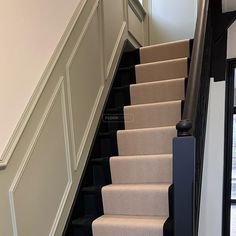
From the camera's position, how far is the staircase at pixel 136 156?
1.83m

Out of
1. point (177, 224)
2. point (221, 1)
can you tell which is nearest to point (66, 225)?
point (177, 224)

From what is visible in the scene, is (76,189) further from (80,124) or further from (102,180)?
(80,124)

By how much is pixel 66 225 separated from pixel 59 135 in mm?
621

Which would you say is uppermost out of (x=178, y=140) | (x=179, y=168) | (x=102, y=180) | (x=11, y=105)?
(x=11, y=105)

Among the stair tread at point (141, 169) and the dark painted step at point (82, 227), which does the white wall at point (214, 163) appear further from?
the dark painted step at point (82, 227)

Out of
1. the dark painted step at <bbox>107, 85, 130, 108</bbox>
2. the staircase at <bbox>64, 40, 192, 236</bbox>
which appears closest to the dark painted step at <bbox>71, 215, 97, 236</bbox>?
the staircase at <bbox>64, 40, 192, 236</bbox>

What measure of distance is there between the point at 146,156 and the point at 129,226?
1.82 ft

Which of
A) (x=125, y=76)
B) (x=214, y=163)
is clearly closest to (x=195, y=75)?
(x=125, y=76)

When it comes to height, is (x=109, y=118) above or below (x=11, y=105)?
below

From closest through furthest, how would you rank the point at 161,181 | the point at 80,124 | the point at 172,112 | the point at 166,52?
the point at 161,181 → the point at 80,124 → the point at 172,112 → the point at 166,52

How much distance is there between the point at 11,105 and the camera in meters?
1.50

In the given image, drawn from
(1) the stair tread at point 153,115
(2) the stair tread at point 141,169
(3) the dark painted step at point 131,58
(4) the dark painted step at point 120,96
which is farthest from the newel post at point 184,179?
(3) the dark painted step at point 131,58

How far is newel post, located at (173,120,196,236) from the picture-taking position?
1.33 m

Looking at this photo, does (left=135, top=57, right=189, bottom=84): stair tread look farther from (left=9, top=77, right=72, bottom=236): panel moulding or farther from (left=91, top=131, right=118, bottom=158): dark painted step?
(left=9, top=77, right=72, bottom=236): panel moulding
